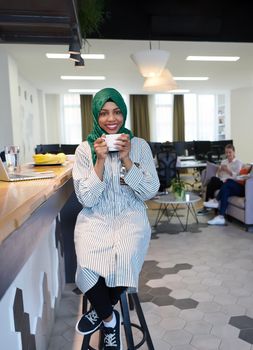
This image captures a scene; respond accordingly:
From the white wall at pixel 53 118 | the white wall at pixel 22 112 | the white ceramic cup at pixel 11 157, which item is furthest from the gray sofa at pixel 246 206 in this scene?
the white wall at pixel 53 118

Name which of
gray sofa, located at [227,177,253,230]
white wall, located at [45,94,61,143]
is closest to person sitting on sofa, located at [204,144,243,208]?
gray sofa, located at [227,177,253,230]

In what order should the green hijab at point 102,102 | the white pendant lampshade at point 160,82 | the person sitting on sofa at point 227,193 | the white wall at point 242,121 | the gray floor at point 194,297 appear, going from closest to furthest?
the green hijab at point 102,102, the gray floor at point 194,297, the person sitting on sofa at point 227,193, the white pendant lampshade at point 160,82, the white wall at point 242,121

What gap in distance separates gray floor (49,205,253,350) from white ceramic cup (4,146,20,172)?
114cm

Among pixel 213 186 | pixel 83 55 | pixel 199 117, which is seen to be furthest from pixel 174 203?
pixel 199 117

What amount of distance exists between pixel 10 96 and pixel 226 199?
3852 millimetres

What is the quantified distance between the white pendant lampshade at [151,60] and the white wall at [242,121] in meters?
7.03

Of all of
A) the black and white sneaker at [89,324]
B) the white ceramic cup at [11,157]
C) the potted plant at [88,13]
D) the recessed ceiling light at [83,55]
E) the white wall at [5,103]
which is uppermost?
the recessed ceiling light at [83,55]

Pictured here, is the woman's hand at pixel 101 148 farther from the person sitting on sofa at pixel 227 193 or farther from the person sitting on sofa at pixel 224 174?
the person sitting on sofa at pixel 224 174

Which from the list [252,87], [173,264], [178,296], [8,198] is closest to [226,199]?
[173,264]

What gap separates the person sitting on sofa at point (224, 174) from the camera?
17.0 feet

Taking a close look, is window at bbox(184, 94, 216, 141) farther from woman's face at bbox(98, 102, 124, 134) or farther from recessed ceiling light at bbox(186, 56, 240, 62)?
woman's face at bbox(98, 102, 124, 134)

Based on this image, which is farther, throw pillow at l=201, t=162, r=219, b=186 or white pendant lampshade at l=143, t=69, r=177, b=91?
throw pillow at l=201, t=162, r=219, b=186

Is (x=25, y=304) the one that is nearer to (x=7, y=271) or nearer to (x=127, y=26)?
(x=7, y=271)

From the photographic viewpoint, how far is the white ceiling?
4.98 m
